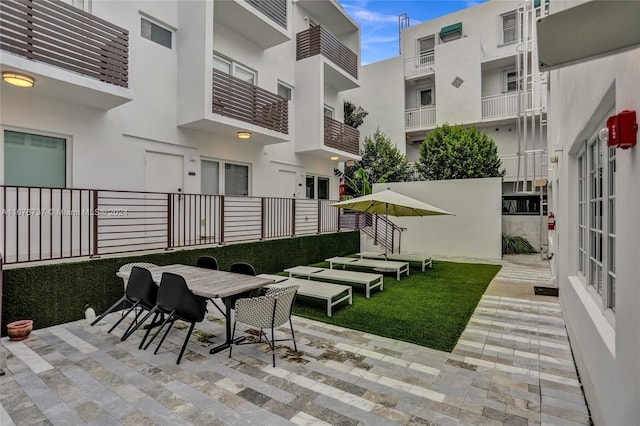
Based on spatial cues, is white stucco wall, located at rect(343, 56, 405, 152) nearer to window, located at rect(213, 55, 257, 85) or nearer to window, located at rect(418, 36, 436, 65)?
window, located at rect(418, 36, 436, 65)

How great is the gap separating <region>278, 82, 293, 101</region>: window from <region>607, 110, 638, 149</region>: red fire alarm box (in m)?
11.7

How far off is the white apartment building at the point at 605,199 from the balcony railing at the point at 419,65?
1569 cm

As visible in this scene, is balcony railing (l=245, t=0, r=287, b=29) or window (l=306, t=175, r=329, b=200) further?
window (l=306, t=175, r=329, b=200)

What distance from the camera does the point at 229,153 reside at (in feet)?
34.0

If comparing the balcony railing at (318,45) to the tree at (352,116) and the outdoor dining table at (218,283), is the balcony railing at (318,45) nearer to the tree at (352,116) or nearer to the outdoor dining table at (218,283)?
the tree at (352,116)

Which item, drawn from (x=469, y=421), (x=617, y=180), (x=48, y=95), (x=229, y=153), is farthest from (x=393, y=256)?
(x=48, y=95)

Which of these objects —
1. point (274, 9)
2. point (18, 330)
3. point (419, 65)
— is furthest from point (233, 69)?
point (419, 65)

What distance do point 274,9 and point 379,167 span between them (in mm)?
9059

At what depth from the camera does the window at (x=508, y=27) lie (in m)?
17.3

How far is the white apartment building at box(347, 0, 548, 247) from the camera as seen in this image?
16641mm

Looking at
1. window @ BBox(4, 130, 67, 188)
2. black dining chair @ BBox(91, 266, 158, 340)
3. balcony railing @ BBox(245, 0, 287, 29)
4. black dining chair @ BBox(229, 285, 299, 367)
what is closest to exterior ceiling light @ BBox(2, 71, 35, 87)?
window @ BBox(4, 130, 67, 188)

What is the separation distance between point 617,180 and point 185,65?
30.5 ft

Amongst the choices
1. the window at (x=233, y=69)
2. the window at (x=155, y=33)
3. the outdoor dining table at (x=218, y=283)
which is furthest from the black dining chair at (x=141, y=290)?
the window at (x=233, y=69)

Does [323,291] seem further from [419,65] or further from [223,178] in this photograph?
[419,65]
